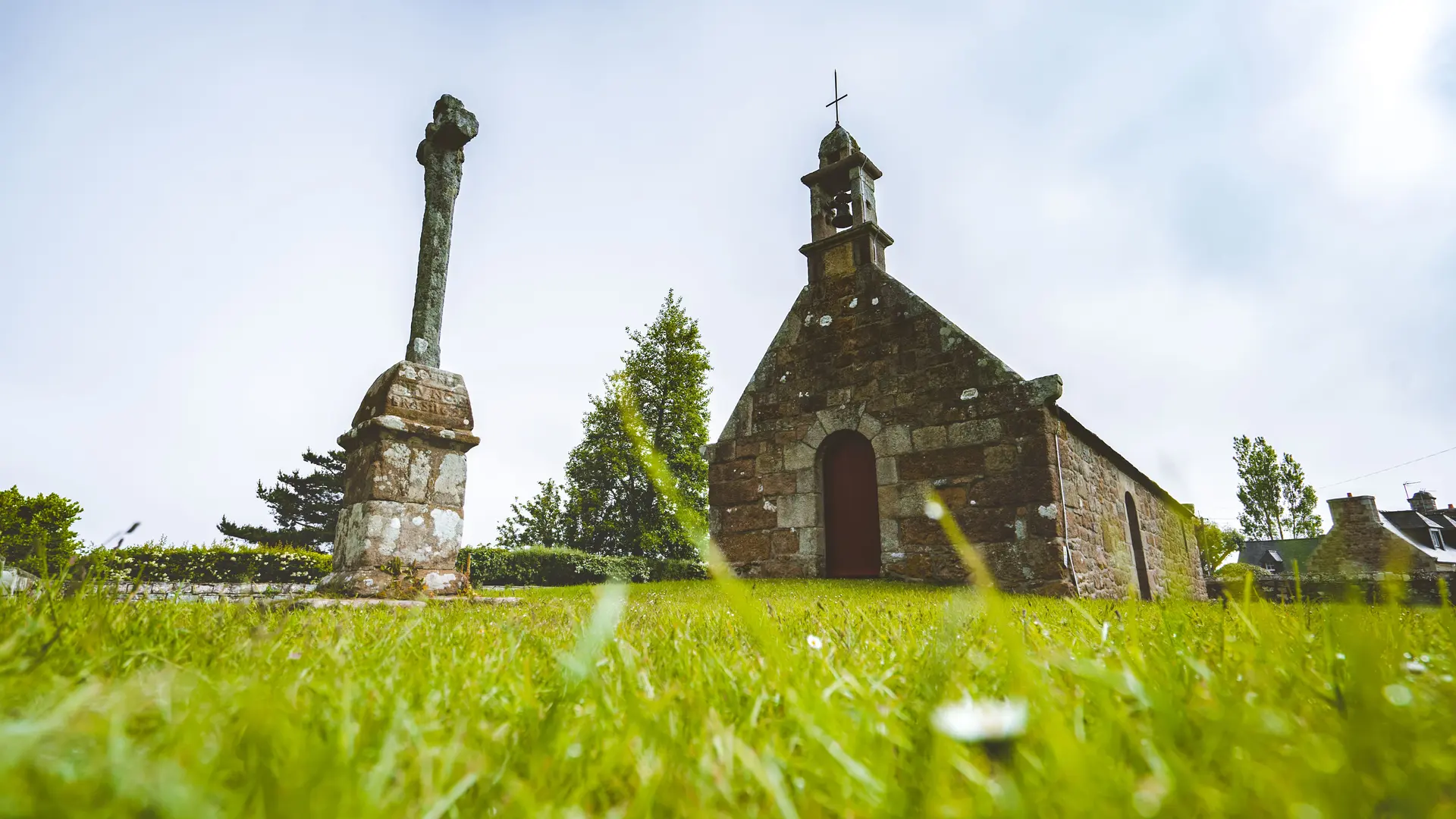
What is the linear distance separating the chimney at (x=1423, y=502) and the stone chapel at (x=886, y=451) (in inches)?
1688

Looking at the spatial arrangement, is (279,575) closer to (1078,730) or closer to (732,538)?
(732,538)

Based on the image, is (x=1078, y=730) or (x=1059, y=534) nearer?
(x=1078, y=730)

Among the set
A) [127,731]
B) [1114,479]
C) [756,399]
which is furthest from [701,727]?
[1114,479]

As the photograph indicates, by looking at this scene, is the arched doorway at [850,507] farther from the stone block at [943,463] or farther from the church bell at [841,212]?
the church bell at [841,212]

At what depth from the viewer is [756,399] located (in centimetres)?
1037

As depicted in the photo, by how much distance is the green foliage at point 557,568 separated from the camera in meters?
17.6

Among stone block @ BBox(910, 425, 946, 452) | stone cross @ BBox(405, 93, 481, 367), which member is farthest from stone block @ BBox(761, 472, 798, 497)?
stone cross @ BBox(405, 93, 481, 367)

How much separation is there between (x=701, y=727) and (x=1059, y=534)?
24.3ft

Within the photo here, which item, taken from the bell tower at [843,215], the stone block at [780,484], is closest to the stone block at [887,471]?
the stone block at [780,484]

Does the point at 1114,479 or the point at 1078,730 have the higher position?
the point at 1114,479

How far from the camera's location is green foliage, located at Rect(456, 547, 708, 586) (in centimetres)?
1758

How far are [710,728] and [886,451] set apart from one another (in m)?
8.21

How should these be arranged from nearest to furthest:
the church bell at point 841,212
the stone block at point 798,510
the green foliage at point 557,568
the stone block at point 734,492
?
the stone block at point 798,510, the stone block at point 734,492, the church bell at point 841,212, the green foliage at point 557,568

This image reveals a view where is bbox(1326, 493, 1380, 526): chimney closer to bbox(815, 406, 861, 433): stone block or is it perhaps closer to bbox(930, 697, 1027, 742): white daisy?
bbox(815, 406, 861, 433): stone block
